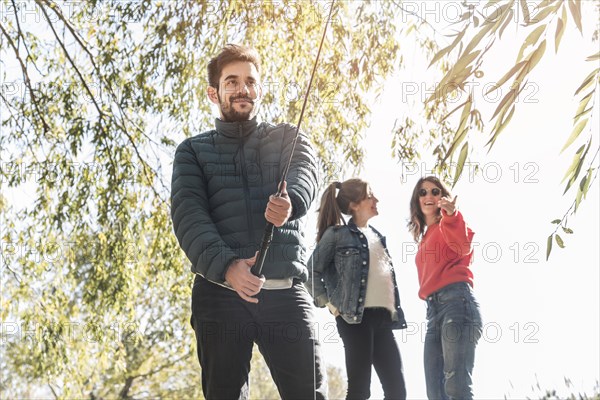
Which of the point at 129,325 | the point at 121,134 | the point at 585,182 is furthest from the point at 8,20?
the point at 585,182

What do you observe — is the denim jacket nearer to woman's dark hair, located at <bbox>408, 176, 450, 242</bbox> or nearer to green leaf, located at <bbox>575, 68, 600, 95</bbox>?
woman's dark hair, located at <bbox>408, 176, 450, 242</bbox>

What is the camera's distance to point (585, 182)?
292 cm

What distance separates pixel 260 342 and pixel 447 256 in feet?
6.43

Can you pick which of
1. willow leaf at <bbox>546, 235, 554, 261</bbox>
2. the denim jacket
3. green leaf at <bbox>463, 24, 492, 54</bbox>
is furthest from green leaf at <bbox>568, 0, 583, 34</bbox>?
the denim jacket

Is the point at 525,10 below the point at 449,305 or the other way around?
the other way around

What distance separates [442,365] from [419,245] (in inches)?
22.8

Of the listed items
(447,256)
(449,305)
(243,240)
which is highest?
(447,256)

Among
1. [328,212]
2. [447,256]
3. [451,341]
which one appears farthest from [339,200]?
[451,341]

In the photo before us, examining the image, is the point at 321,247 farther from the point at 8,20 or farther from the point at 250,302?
the point at 8,20

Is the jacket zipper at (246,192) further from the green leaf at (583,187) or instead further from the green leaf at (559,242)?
the green leaf at (583,187)

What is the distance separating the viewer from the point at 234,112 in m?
2.47

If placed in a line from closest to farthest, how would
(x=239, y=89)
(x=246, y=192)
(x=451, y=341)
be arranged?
(x=246, y=192), (x=239, y=89), (x=451, y=341)

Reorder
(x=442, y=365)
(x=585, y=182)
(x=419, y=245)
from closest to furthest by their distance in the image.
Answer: (x=585, y=182)
(x=442, y=365)
(x=419, y=245)

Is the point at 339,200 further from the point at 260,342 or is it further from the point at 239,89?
the point at 260,342
